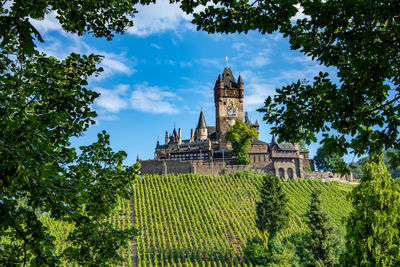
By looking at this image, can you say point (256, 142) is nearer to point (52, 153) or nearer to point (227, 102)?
point (227, 102)

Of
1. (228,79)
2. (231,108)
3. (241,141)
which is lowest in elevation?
(241,141)

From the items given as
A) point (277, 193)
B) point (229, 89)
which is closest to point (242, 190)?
Result: point (277, 193)

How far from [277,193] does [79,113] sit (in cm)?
3091

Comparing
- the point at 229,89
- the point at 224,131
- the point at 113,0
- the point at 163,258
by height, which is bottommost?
the point at 163,258

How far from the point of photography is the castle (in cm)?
5638

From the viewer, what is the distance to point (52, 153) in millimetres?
5418

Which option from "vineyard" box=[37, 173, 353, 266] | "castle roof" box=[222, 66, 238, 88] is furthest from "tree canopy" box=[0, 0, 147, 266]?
"castle roof" box=[222, 66, 238, 88]

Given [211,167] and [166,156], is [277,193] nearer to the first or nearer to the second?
[211,167]

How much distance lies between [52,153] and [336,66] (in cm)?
465

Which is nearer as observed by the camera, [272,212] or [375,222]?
[375,222]

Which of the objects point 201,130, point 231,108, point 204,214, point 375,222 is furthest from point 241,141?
point 375,222

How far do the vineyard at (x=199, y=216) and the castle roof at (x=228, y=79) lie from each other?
77.4ft

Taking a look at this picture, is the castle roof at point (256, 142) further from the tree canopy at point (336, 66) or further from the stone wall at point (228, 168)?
the tree canopy at point (336, 66)

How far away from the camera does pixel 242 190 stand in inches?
1917
